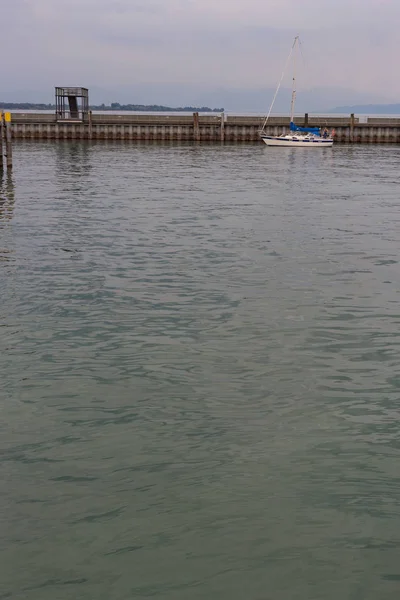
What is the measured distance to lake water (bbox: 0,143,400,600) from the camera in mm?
7730

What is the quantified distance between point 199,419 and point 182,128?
101m

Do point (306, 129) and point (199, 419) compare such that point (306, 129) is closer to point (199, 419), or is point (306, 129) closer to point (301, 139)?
point (301, 139)

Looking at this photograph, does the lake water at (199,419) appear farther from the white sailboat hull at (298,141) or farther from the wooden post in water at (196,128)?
the wooden post in water at (196,128)

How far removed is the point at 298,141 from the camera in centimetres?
10219

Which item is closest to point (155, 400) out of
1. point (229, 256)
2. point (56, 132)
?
point (229, 256)

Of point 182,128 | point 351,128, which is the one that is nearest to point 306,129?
point 351,128

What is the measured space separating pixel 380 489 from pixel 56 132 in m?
103

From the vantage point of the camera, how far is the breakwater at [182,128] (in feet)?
347

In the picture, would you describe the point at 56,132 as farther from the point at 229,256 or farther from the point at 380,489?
the point at 380,489

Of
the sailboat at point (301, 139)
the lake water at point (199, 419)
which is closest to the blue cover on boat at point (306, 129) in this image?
the sailboat at point (301, 139)

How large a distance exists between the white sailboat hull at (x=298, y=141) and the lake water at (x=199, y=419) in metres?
76.7

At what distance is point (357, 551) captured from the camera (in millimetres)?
7977

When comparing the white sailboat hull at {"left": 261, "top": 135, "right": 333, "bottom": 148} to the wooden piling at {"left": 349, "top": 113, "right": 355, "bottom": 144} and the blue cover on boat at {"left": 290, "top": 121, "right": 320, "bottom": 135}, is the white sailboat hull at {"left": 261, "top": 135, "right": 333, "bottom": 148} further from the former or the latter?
the wooden piling at {"left": 349, "top": 113, "right": 355, "bottom": 144}

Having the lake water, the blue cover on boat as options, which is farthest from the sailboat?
the lake water
